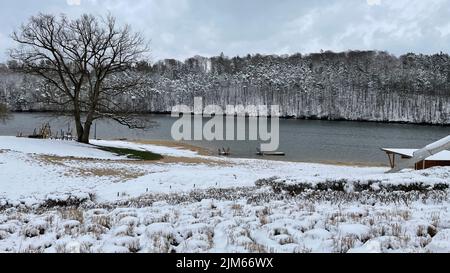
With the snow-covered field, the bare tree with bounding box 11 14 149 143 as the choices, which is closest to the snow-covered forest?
the bare tree with bounding box 11 14 149 143

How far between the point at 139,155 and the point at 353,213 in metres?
27.9

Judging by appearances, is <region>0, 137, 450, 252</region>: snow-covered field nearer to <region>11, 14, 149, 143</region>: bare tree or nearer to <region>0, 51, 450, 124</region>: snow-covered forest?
<region>11, 14, 149, 143</region>: bare tree

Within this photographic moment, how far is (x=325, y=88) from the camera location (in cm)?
15688

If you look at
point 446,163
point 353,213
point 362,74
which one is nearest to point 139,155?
point 446,163

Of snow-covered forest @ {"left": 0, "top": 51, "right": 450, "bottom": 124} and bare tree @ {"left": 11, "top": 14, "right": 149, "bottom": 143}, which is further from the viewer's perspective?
snow-covered forest @ {"left": 0, "top": 51, "right": 450, "bottom": 124}

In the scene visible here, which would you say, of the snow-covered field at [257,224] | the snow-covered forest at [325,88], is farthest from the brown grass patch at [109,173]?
the snow-covered forest at [325,88]

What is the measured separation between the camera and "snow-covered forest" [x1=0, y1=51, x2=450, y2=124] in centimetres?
14088

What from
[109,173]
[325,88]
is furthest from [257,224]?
[325,88]

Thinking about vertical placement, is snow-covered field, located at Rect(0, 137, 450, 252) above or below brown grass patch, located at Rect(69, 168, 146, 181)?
above

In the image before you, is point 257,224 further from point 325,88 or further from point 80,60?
point 325,88

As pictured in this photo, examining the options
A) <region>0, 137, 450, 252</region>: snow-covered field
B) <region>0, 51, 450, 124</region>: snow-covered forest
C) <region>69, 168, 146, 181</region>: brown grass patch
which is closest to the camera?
<region>0, 137, 450, 252</region>: snow-covered field
